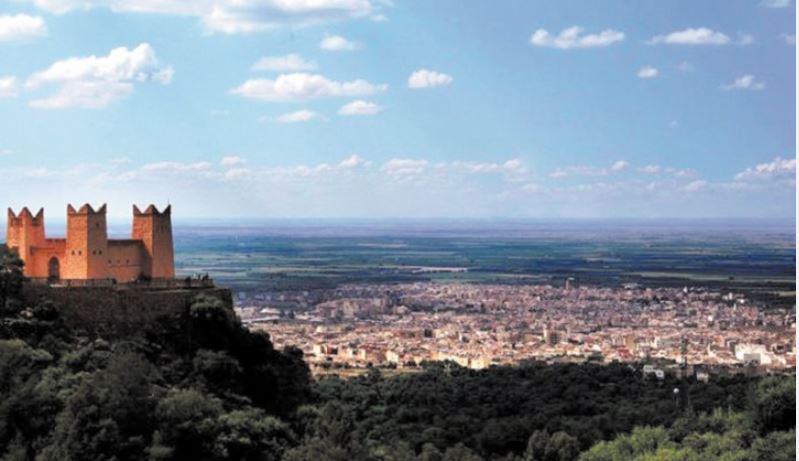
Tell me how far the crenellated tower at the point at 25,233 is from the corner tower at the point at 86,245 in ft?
2.77

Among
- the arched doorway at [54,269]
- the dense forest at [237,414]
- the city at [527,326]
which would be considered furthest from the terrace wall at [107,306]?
the city at [527,326]

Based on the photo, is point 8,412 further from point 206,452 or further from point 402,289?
point 402,289

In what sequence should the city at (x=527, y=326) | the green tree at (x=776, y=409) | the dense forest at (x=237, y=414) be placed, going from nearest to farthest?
the dense forest at (x=237, y=414) < the green tree at (x=776, y=409) < the city at (x=527, y=326)

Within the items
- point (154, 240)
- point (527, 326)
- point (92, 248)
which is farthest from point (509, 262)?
point (92, 248)

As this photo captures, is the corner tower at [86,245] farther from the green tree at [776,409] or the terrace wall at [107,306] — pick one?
the green tree at [776,409]

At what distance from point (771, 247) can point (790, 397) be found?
365 feet

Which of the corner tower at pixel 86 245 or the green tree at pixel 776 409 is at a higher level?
the corner tower at pixel 86 245

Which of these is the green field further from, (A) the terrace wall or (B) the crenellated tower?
(A) the terrace wall

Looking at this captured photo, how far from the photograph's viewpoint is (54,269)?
22.6m

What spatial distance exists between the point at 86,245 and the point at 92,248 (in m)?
0.12

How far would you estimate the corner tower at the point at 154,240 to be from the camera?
75.8 ft

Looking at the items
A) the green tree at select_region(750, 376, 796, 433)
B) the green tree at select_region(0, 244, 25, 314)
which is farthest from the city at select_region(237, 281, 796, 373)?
the green tree at select_region(0, 244, 25, 314)

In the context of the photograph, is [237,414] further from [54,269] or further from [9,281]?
[54,269]

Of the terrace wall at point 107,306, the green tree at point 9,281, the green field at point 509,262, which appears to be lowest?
the green field at point 509,262
